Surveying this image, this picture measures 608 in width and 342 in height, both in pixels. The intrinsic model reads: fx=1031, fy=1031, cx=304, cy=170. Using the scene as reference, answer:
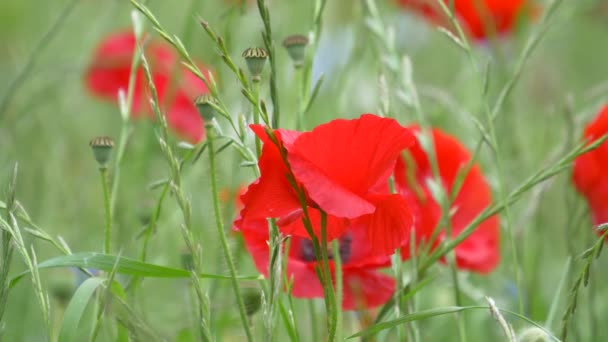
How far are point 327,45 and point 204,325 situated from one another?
191 cm

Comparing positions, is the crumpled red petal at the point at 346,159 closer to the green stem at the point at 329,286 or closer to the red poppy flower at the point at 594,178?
the green stem at the point at 329,286

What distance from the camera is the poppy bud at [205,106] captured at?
0.74 m

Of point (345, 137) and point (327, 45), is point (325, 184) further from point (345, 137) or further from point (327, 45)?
point (327, 45)

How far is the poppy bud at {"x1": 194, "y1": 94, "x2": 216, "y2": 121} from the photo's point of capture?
0.74 metres

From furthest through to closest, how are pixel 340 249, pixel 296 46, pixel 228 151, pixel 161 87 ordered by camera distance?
pixel 161 87 < pixel 228 151 < pixel 340 249 < pixel 296 46

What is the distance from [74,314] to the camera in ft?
2.47

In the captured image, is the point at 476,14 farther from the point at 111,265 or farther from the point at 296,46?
the point at 111,265

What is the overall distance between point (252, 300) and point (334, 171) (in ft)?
0.72

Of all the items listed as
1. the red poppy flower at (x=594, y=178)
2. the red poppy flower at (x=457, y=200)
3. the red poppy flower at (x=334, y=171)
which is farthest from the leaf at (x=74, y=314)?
the red poppy flower at (x=594, y=178)

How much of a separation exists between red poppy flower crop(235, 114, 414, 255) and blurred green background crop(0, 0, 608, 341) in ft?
0.39

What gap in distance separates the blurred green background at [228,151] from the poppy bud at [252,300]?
11cm

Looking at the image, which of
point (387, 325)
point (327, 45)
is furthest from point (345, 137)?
point (327, 45)

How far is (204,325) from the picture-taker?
2.36 feet

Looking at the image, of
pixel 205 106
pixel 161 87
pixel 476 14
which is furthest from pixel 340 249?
pixel 476 14
